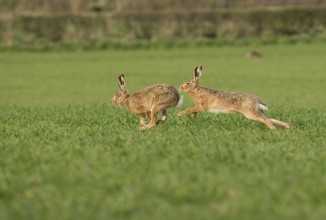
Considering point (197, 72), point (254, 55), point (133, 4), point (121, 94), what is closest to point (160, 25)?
point (133, 4)

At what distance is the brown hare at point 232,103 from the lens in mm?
12844

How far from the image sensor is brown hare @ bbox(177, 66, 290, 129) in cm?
1284

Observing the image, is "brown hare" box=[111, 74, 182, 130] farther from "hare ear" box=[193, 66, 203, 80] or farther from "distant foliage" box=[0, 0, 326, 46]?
"distant foliage" box=[0, 0, 326, 46]

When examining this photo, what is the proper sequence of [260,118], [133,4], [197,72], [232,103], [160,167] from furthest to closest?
[133,4]
[197,72]
[232,103]
[260,118]
[160,167]

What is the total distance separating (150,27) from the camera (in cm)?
5300

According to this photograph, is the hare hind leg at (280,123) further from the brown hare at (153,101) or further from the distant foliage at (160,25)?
the distant foliage at (160,25)

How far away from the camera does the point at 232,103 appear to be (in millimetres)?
12969

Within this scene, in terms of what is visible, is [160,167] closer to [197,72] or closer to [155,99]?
[155,99]

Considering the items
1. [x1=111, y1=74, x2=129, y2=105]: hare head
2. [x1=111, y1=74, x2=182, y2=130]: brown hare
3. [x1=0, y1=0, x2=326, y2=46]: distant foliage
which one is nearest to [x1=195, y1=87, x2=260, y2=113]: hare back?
[x1=111, y1=74, x2=182, y2=130]: brown hare

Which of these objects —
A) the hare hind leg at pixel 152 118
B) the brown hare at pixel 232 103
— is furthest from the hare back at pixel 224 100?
the hare hind leg at pixel 152 118

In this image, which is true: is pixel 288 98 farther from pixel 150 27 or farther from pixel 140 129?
pixel 150 27

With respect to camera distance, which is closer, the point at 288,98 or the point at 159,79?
the point at 288,98

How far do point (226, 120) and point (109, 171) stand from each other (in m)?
6.70

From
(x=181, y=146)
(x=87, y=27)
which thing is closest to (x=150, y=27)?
(x=87, y=27)
